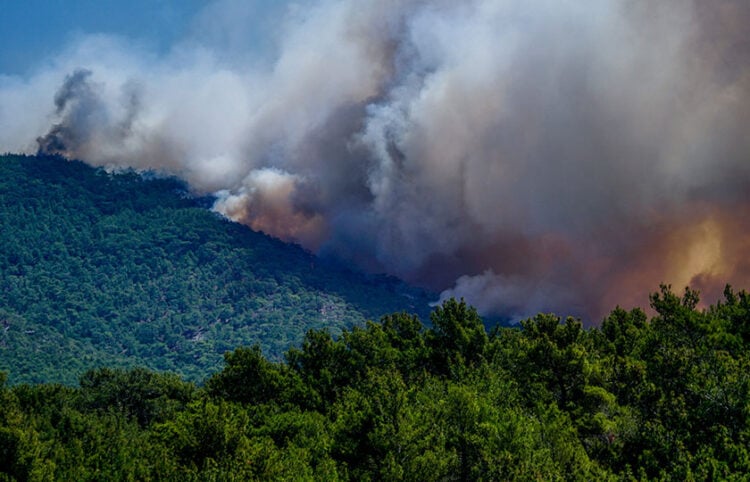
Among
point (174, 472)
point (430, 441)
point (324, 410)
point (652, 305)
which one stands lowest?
point (174, 472)

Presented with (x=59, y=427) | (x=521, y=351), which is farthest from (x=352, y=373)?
(x=59, y=427)

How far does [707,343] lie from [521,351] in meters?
21.8

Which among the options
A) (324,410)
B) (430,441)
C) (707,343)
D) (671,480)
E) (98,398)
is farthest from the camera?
(98,398)

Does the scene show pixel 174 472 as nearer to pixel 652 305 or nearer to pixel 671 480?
pixel 671 480

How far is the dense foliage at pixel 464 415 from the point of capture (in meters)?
52.7

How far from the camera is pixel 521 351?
283 feet

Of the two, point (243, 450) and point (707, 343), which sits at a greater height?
point (707, 343)

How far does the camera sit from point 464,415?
65375 millimetres

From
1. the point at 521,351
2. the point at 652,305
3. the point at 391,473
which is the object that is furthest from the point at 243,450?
the point at 652,305

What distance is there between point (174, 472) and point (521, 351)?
4646 cm

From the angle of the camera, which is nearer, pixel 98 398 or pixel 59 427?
pixel 59 427

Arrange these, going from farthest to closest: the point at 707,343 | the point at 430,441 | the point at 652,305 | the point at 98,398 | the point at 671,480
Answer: the point at 98,398 < the point at 652,305 < the point at 707,343 < the point at 430,441 < the point at 671,480

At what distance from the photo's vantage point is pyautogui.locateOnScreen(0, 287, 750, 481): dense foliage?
52.7m

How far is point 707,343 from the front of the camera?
8350cm
